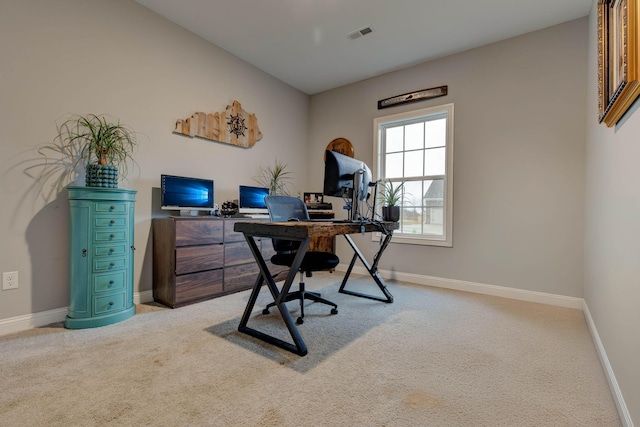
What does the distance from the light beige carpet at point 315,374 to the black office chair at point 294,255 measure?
20cm

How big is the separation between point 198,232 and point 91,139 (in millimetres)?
1119

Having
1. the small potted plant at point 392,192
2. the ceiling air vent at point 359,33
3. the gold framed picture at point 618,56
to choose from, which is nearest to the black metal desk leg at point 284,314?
the gold framed picture at point 618,56

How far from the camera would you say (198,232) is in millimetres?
2678

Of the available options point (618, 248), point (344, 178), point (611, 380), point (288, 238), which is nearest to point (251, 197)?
point (344, 178)

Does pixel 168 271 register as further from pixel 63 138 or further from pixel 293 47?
pixel 293 47

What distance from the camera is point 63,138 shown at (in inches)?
88.1

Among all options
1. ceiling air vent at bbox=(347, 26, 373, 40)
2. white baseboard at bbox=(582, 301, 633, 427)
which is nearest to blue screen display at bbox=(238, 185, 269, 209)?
ceiling air vent at bbox=(347, 26, 373, 40)

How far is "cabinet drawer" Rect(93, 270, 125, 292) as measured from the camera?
7.03ft

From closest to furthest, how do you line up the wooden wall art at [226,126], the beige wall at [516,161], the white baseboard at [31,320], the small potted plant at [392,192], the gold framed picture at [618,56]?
the gold framed picture at [618,56] < the white baseboard at [31,320] < the beige wall at [516,161] < the wooden wall art at [226,126] < the small potted plant at [392,192]

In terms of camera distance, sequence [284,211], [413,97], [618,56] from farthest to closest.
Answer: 1. [413,97]
2. [284,211]
3. [618,56]

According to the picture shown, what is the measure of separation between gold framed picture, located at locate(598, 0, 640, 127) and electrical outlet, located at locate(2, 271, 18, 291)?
11.8 feet

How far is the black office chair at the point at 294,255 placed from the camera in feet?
7.38

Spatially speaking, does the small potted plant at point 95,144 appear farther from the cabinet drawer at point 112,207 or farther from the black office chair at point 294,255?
the black office chair at point 294,255

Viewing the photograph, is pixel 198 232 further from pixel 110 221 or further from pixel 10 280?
pixel 10 280
